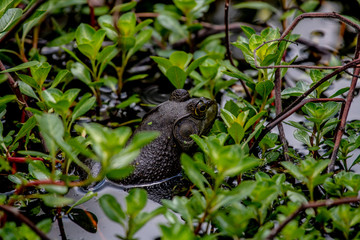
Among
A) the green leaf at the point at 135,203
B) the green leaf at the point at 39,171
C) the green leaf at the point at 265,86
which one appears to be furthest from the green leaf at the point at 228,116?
the green leaf at the point at 39,171

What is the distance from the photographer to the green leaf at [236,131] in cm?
261

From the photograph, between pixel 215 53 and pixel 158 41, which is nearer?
pixel 215 53

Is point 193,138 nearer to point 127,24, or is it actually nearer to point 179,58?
point 179,58

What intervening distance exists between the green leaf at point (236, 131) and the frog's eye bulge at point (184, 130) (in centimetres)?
45

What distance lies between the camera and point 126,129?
1902 millimetres

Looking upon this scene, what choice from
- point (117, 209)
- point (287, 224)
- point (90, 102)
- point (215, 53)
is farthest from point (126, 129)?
point (215, 53)

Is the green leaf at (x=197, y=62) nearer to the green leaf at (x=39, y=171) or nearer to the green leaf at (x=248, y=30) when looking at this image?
the green leaf at (x=248, y=30)

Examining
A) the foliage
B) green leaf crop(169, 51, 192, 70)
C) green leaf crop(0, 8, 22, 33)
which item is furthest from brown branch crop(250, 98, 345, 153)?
green leaf crop(0, 8, 22, 33)

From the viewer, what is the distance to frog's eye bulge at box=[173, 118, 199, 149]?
3.08m

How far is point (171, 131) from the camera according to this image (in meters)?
3.09

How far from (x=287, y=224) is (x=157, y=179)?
1194 millimetres

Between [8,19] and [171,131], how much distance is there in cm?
131

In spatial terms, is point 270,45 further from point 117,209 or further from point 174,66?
point 117,209

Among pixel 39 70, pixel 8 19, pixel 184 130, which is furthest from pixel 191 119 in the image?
pixel 8 19
